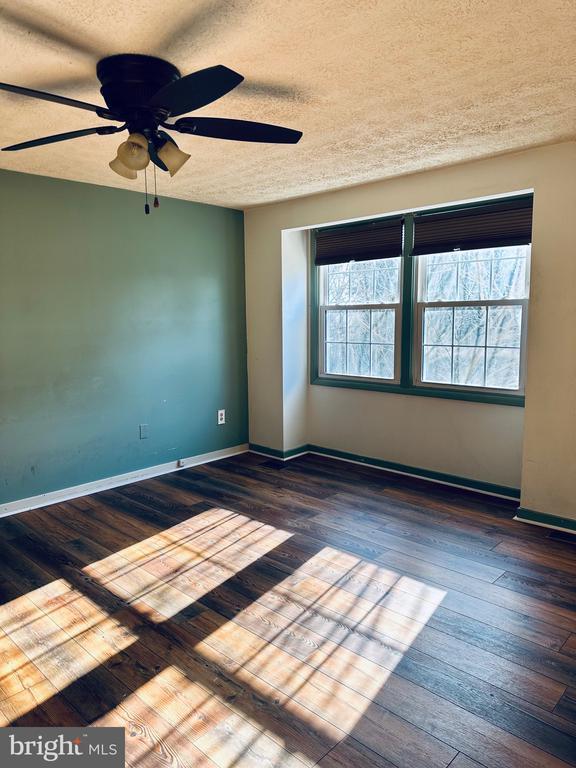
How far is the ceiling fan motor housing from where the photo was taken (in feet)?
6.81

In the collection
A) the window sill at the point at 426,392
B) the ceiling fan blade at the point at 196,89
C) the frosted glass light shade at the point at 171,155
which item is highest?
the ceiling fan blade at the point at 196,89

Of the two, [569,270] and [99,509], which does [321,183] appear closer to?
[569,270]

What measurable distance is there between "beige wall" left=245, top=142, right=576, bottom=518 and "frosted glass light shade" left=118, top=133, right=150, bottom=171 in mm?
2535

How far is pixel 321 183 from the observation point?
4.25 m

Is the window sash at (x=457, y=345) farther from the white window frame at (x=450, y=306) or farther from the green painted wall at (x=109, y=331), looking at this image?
the green painted wall at (x=109, y=331)

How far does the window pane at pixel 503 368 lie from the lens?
4.00 meters

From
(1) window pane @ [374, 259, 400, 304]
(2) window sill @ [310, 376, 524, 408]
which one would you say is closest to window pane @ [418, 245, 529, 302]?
(1) window pane @ [374, 259, 400, 304]

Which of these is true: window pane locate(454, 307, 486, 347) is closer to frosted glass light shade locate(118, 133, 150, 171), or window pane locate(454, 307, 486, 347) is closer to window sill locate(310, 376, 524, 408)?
window sill locate(310, 376, 524, 408)

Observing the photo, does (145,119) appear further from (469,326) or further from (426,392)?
(426,392)

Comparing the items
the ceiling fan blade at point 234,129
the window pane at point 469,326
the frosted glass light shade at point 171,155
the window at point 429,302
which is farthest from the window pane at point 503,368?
the frosted glass light shade at point 171,155

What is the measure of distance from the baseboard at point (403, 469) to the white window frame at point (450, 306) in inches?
29.1

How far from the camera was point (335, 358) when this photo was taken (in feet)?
17.2

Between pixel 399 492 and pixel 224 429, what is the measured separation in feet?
6.31

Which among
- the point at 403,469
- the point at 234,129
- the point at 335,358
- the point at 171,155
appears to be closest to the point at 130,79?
the point at 171,155
